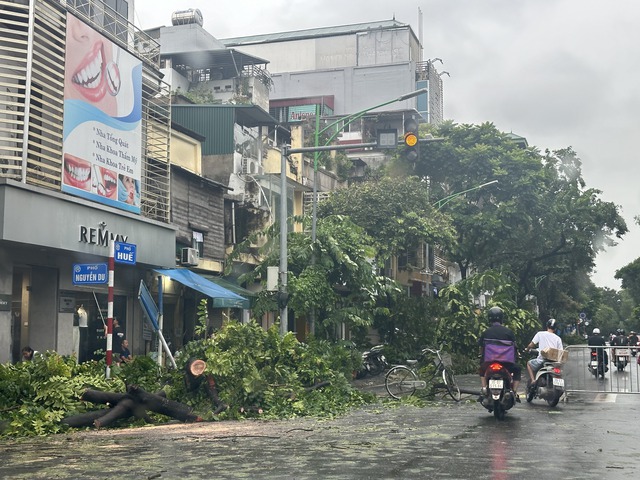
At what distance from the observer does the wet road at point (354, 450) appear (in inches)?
346

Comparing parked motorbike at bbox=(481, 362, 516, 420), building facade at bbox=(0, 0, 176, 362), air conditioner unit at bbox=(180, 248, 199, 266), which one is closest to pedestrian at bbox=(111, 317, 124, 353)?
building facade at bbox=(0, 0, 176, 362)

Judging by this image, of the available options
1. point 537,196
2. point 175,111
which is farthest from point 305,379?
point 537,196

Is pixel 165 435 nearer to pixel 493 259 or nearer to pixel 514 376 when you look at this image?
pixel 514 376

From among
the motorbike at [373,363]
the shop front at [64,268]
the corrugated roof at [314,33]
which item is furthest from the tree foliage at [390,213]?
the corrugated roof at [314,33]

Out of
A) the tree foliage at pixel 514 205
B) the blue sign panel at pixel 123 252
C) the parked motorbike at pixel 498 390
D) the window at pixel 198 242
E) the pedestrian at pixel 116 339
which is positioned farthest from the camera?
the tree foliage at pixel 514 205

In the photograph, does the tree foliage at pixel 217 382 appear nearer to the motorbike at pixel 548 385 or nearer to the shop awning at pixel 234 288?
the motorbike at pixel 548 385

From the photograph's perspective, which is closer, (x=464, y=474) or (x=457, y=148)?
(x=464, y=474)

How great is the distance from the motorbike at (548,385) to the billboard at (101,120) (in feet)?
39.2

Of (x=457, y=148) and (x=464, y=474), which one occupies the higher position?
(x=457, y=148)

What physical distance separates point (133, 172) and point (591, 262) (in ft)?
115

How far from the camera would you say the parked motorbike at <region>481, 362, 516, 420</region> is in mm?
14617

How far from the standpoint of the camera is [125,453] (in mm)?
10430

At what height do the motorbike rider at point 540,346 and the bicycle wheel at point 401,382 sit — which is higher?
the motorbike rider at point 540,346

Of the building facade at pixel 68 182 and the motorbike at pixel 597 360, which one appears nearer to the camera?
the building facade at pixel 68 182
